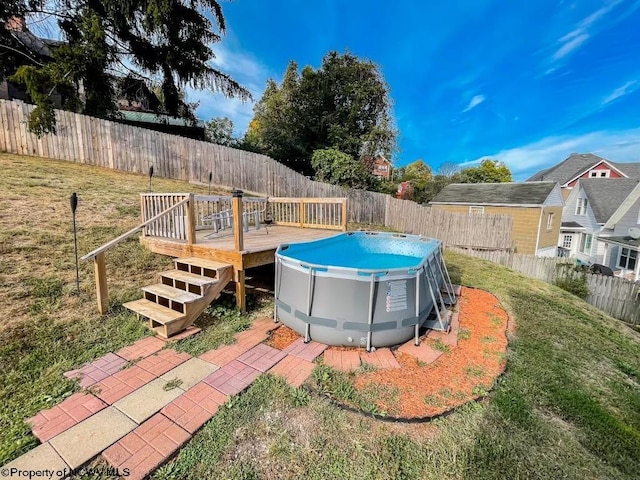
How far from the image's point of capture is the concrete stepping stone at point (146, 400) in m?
2.53

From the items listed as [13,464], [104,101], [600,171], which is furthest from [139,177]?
[600,171]

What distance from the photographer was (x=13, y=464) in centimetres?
205

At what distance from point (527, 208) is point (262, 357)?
18.9 meters

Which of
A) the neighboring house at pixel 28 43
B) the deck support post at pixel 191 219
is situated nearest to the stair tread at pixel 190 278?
the deck support post at pixel 191 219

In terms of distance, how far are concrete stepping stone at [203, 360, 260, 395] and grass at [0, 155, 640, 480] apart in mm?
124

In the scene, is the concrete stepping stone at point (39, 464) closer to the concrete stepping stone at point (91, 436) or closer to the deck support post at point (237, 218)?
the concrete stepping stone at point (91, 436)

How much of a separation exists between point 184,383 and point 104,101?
45.6ft

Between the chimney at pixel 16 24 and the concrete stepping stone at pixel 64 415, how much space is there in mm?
14902

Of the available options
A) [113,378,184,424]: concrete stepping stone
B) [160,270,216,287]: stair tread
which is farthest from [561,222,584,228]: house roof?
[113,378,184,424]: concrete stepping stone

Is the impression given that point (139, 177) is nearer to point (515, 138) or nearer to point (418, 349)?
point (418, 349)

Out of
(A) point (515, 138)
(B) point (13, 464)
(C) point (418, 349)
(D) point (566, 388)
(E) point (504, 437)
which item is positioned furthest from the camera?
(A) point (515, 138)

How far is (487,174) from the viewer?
36.5 m

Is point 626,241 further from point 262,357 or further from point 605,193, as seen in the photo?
point 262,357

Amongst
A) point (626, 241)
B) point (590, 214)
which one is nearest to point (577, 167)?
point (590, 214)
